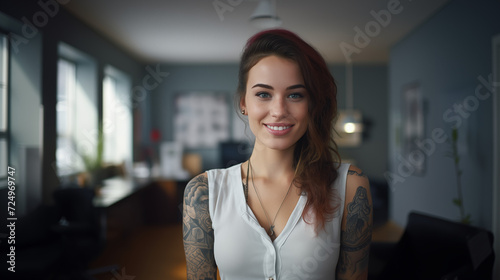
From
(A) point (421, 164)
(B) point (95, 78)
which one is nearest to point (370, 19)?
(A) point (421, 164)

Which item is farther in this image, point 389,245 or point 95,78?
point 95,78

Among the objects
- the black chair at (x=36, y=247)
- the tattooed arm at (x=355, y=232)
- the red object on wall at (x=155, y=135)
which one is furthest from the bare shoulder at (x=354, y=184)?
the red object on wall at (x=155, y=135)

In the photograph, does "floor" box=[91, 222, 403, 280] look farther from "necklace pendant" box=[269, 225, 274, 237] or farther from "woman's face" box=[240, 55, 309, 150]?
"woman's face" box=[240, 55, 309, 150]

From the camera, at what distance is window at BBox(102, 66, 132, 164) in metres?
5.96

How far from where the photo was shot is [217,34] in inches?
210

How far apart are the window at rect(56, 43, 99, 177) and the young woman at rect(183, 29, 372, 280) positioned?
370 cm

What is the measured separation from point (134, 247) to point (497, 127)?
425cm

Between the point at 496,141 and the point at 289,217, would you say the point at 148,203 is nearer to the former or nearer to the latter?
the point at 496,141

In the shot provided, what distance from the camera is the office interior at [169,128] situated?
336cm

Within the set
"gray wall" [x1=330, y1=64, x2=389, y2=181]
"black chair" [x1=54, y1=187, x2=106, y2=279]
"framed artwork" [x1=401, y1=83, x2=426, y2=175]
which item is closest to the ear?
"black chair" [x1=54, y1=187, x2=106, y2=279]

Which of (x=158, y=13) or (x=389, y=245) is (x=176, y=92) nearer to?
(x=158, y=13)

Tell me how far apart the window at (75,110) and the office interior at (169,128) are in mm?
17

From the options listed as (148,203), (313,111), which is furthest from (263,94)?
(148,203)

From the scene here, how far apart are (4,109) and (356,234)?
3390 mm
